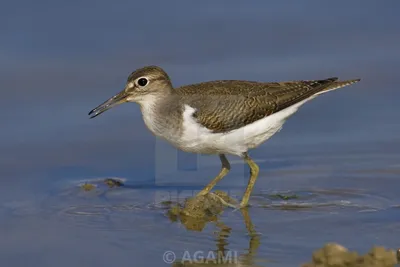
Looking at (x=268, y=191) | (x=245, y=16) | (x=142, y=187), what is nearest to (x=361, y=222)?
(x=268, y=191)

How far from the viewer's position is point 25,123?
13.5m

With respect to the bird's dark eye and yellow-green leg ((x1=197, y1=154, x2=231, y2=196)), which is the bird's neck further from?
yellow-green leg ((x1=197, y1=154, x2=231, y2=196))

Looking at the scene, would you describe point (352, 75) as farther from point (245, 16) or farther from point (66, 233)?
point (66, 233)

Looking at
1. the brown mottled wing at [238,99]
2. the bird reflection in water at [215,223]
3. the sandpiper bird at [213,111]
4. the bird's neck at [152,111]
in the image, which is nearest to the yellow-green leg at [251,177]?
the sandpiper bird at [213,111]

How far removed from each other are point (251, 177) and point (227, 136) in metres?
0.60

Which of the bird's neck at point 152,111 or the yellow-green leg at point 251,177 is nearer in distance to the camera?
the yellow-green leg at point 251,177

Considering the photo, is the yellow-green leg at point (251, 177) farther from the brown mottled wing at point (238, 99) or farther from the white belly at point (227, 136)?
the brown mottled wing at point (238, 99)

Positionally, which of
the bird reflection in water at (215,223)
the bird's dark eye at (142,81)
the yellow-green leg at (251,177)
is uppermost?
the bird's dark eye at (142,81)

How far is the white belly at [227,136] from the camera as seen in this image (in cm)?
1163

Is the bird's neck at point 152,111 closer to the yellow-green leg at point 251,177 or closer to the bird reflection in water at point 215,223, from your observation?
the bird reflection in water at point 215,223

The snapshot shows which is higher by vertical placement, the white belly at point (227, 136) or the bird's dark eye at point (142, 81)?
the bird's dark eye at point (142, 81)

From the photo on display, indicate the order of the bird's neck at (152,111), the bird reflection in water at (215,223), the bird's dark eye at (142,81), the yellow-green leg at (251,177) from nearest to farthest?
the bird reflection in water at (215,223) < the yellow-green leg at (251,177) < the bird's neck at (152,111) < the bird's dark eye at (142,81)

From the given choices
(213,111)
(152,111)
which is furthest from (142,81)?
(213,111)

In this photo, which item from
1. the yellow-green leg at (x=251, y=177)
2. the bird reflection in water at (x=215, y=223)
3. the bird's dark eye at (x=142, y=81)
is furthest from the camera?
the bird's dark eye at (x=142, y=81)
